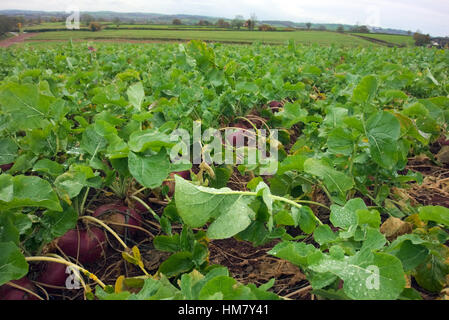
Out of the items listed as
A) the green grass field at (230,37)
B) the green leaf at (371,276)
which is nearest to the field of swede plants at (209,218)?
the green leaf at (371,276)

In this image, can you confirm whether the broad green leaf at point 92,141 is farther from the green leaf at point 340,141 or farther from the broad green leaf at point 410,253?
the broad green leaf at point 410,253

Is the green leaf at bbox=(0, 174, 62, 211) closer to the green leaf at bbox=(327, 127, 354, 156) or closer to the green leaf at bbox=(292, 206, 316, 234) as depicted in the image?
the green leaf at bbox=(292, 206, 316, 234)

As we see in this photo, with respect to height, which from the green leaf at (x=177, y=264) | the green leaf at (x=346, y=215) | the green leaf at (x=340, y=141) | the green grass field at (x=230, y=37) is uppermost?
the green grass field at (x=230, y=37)

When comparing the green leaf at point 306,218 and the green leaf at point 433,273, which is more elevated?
the green leaf at point 306,218

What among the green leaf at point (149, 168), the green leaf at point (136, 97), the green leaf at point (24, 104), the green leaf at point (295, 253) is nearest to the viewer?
the green leaf at point (295, 253)

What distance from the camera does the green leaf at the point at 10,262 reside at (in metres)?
0.78

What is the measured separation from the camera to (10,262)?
783 millimetres

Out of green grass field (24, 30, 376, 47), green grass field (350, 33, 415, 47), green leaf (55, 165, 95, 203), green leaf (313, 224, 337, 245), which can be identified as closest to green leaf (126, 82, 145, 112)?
green leaf (55, 165, 95, 203)

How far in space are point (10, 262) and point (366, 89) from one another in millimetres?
1295

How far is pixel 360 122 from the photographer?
3.60ft

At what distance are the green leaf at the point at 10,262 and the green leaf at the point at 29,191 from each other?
0.36ft

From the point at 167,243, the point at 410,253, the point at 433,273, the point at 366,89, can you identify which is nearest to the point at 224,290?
the point at 167,243

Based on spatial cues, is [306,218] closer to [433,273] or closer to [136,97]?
[433,273]
